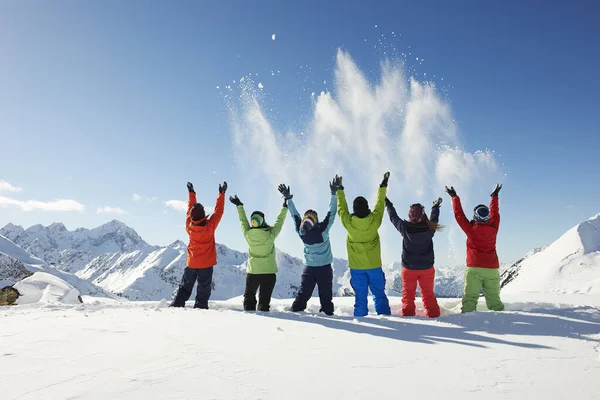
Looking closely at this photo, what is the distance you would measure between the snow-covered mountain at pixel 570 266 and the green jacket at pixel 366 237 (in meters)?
9.80

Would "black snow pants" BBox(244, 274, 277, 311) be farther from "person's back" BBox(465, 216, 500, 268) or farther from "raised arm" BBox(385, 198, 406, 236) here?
"person's back" BBox(465, 216, 500, 268)

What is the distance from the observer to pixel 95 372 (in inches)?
138

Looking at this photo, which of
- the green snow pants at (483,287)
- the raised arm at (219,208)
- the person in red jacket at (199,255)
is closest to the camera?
the green snow pants at (483,287)

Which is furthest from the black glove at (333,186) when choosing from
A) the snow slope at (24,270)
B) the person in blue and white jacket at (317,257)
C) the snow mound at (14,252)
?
the snow mound at (14,252)

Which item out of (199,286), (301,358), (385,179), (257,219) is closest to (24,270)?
(199,286)

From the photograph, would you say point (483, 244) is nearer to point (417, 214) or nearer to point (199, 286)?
point (417, 214)

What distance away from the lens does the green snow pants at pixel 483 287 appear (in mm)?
8180

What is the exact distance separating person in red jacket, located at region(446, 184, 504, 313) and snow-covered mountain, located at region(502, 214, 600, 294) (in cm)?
749

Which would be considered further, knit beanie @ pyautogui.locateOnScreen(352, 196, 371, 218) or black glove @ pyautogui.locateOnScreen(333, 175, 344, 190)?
black glove @ pyautogui.locateOnScreen(333, 175, 344, 190)

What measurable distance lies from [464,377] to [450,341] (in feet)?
5.54

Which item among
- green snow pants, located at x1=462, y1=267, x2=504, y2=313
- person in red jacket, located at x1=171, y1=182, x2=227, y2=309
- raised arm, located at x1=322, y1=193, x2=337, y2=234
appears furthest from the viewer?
person in red jacket, located at x1=171, y1=182, x2=227, y2=309

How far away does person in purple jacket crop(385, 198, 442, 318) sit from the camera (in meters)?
8.05

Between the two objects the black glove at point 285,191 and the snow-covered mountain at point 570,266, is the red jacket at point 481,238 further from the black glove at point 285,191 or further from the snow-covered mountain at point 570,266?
the snow-covered mountain at point 570,266

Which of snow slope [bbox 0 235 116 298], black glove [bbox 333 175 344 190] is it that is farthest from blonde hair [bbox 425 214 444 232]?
snow slope [bbox 0 235 116 298]
